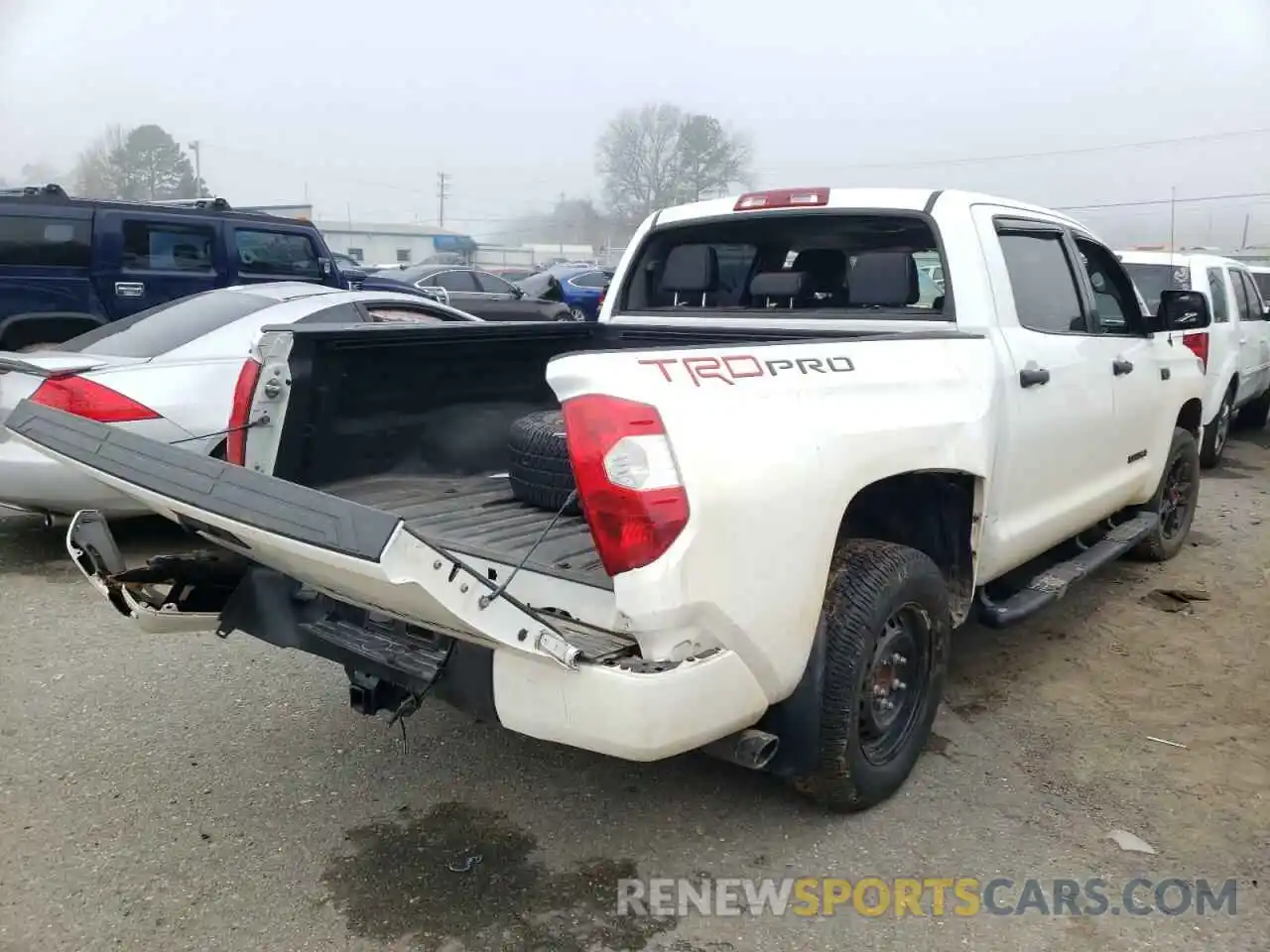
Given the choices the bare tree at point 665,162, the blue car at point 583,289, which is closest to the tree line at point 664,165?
the bare tree at point 665,162

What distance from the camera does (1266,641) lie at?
16.3 ft

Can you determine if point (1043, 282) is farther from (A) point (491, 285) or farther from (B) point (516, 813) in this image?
(A) point (491, 285)

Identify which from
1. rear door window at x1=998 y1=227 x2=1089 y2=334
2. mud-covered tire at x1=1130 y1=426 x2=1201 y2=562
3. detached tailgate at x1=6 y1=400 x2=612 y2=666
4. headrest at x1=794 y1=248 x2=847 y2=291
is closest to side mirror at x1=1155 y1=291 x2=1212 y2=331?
rear door window at x1=998 y1=227 x2=1089 y2=334

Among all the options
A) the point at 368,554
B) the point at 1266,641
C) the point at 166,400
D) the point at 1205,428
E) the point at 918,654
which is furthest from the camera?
the point at 1205,428

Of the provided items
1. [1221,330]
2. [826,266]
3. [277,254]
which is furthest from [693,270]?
[277,254]

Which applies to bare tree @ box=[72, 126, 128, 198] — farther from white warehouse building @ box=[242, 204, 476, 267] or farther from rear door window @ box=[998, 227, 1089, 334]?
rear door window @ box=[998, 227, 1089, 334]

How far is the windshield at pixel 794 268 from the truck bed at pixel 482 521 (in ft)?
4.28

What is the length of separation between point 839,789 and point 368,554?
1.69 metres

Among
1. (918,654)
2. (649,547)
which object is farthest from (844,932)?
(649,547)

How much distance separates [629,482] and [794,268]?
8.49 feet

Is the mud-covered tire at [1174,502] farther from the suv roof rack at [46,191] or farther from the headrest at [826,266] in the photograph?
the suv roof rack at [46,191]

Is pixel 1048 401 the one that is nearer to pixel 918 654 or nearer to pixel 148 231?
pixel 918 654

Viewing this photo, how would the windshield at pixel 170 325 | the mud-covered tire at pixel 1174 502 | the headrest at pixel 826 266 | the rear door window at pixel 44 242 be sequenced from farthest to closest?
the rear door window at pixel 44 242 → the windshield at pixel 170 325 → the mud-covered tire at pixel 1174 502 → the headrest at pixel 826 266

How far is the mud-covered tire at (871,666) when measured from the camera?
2.99 meters
